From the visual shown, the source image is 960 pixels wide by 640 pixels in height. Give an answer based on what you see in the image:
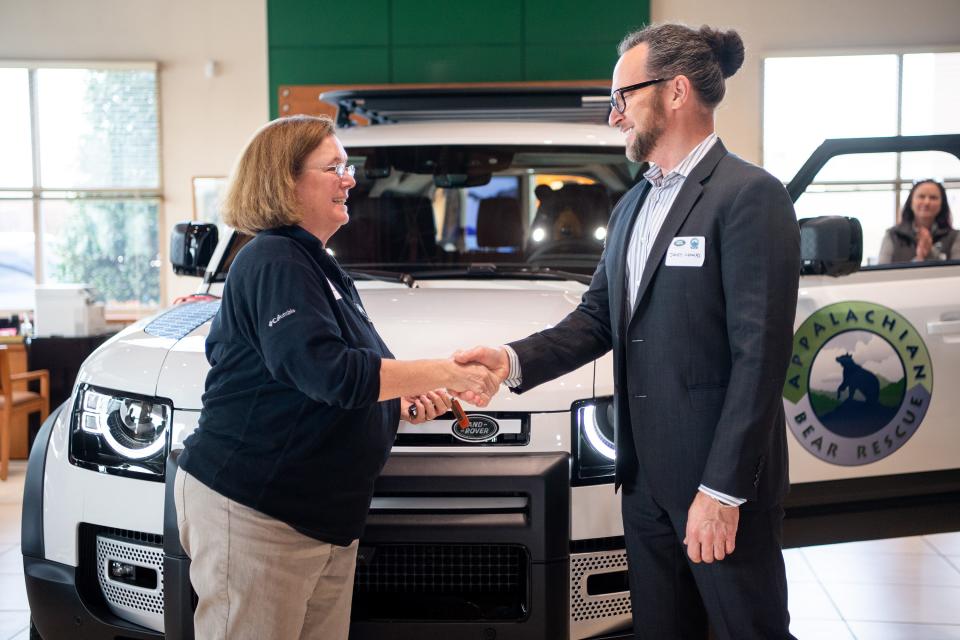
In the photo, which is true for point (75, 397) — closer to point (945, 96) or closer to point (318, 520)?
point (318, 520)

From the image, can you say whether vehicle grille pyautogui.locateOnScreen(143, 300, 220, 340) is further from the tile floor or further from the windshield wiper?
the tile floor

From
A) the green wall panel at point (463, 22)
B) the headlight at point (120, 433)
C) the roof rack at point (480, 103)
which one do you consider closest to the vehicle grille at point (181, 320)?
the headlight at point (120, 433)

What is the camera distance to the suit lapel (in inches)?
70.4

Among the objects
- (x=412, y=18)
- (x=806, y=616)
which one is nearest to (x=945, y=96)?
(x=412, y=18)

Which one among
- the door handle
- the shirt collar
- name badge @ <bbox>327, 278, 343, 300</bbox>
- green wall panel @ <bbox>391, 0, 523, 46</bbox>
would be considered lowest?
the door handle

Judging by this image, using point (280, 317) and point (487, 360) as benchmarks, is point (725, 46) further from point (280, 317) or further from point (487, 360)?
point (280, 317)

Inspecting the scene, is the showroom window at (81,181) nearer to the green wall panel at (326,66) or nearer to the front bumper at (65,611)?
the green wall panel at (326,66)

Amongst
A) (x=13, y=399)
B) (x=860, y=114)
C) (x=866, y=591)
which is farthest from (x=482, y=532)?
(x=860, y=114)

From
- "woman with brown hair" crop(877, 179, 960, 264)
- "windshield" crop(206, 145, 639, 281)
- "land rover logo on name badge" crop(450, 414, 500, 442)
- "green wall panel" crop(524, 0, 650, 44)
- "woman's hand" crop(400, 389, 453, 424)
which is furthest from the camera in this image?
"green wall panel" crop(524, 0, 650, 44)

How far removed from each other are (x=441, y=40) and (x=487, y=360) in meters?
8.75

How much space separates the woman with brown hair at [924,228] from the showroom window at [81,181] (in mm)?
7825

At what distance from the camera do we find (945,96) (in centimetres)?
1037

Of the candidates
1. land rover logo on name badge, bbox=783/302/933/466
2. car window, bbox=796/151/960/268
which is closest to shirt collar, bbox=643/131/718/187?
land rover logo on name badge, bbox=783/302/933/466

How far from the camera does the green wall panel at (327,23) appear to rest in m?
10.3
